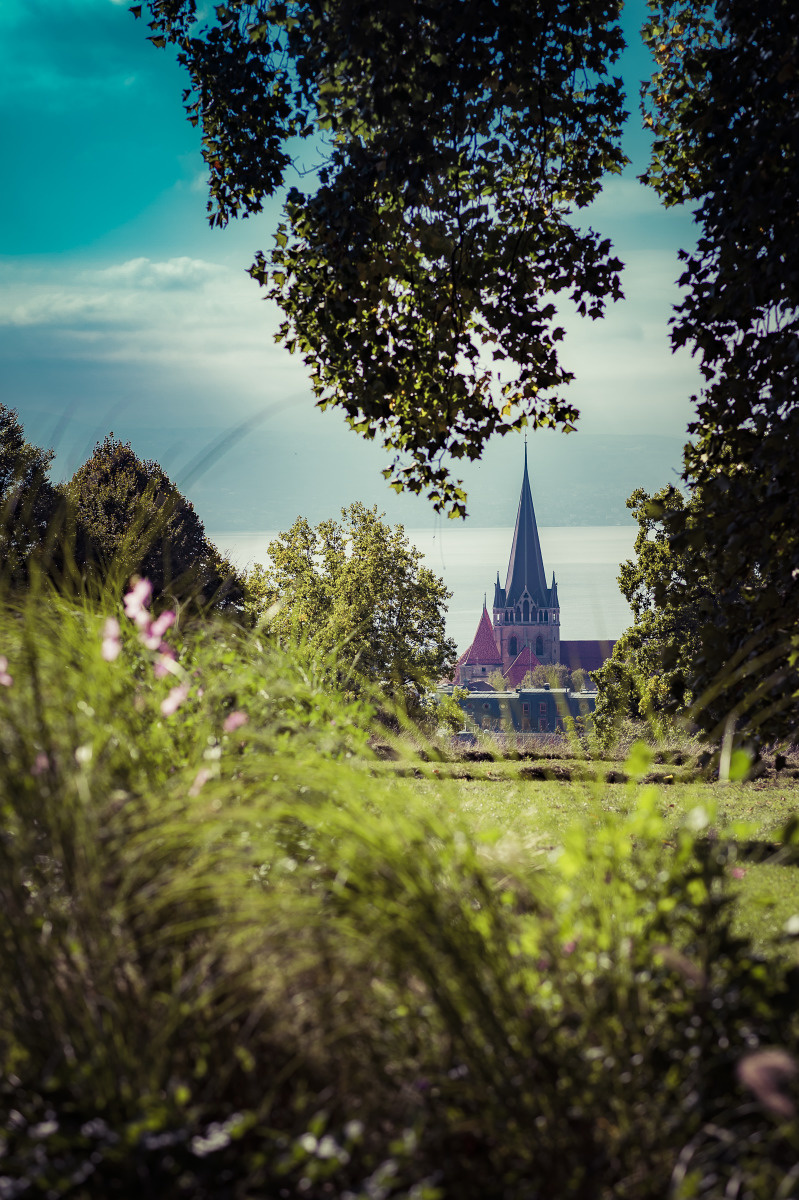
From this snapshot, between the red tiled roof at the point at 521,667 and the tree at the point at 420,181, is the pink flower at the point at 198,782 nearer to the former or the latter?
the tree at the point at 420,181

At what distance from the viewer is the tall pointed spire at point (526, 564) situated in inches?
3907

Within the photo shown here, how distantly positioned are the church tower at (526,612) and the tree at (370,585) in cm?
6802

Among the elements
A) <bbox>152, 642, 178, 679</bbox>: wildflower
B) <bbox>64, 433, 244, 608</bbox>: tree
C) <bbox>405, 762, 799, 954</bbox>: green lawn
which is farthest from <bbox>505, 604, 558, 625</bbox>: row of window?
<bbox>152, 642, 178, 679</bbox>: wildflower

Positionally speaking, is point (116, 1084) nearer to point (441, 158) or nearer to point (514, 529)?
point (441, 158)

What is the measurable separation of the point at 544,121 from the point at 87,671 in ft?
17.7

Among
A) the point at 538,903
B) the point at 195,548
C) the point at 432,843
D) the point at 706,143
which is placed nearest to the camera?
the point at 538,903

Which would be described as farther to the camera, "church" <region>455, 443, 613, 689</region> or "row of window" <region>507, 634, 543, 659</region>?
"row of window" <region>507, 634, 543, 659</region>

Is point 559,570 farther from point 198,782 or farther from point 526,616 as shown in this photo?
point 198,782

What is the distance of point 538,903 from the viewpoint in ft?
7.86

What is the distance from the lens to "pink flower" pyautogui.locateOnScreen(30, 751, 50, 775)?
2.25 m

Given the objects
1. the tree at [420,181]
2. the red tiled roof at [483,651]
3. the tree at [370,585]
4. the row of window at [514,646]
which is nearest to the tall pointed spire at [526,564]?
the row of window at [514,646]

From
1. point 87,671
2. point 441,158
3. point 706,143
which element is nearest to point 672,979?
→ point 87,671

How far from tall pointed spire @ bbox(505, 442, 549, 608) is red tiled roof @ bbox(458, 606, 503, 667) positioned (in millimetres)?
6785

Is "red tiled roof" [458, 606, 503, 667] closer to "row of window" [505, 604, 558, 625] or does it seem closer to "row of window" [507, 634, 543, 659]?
"row of window" [507, 634, 543, 659]
